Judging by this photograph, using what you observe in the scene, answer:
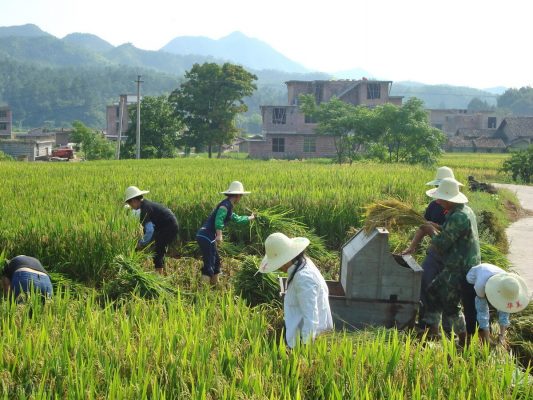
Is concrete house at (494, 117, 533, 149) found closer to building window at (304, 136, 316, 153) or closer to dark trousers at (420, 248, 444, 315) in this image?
building window at (304, 136, 316, 153)

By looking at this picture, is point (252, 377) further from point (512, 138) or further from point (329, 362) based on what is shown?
point (512, 138)

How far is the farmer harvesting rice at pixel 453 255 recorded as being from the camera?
5.09 meters

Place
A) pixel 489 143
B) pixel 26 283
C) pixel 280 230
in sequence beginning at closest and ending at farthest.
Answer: pixel 26 283 < pixel 280 230 < pixel 489 143

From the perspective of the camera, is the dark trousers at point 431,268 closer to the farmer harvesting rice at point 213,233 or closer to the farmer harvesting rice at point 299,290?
the farmer harvesting rice at point 299,290

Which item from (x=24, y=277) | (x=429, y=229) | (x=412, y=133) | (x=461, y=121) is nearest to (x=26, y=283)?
(x=24, y=277)

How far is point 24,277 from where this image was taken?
16.6 feet

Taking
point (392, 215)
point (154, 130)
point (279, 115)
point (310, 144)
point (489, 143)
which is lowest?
point (392, 215)

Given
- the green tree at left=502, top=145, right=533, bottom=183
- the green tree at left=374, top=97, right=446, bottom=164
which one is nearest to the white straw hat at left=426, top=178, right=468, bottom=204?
the green tree at left=502, top=145, right=533, bottom=183

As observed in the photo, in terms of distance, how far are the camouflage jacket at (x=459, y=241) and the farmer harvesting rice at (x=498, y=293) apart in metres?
0.25

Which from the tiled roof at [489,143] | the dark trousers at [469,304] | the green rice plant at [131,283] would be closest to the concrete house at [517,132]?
the tiled roof at [489,143]

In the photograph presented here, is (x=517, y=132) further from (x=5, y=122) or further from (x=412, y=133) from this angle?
(x=5, y=122)

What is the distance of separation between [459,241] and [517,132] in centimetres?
5248

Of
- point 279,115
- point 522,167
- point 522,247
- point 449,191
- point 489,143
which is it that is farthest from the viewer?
point 489,143

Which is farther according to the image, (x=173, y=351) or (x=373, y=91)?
(x=373, y=91)
